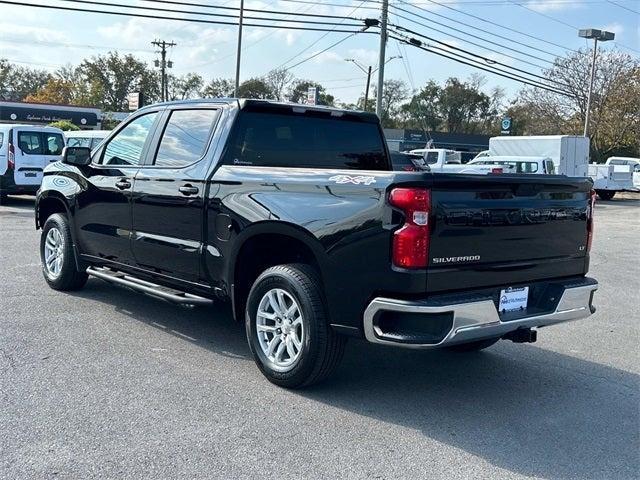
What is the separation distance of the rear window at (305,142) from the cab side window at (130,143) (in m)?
1.19

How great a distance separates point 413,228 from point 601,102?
49020 mm

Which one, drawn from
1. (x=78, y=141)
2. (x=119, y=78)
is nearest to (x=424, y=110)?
(x=119, y=78)

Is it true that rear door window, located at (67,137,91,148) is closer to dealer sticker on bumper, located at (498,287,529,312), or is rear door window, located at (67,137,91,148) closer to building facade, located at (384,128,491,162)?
dealer sticker on bumper, located at (498,287,529,312)

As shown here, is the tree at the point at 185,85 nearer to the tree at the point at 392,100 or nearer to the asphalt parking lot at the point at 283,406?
the tree at the point at 392,100

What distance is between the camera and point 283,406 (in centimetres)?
441

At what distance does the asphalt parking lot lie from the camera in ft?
11.9

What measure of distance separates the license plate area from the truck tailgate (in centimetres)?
6

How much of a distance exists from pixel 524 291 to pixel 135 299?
4218 millimetres

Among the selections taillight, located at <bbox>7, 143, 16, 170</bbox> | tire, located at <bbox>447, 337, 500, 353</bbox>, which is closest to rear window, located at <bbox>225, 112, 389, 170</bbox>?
tire, located at <bbox>447, 337, 500, 353</bbox>

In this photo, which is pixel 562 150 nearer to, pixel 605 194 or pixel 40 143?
pixel 605 194

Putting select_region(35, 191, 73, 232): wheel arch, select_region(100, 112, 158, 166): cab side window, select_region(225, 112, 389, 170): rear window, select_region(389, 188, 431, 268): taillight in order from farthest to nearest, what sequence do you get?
1. select_region(35, 191, 73, 232): wheel arch
2. select_region(100, 112, 158, 166): cab side window
3. select_region(225, 112, 389, 170): rear window
4. select_region(389, 188, 431, 268): taillight

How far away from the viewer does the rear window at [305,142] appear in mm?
5414

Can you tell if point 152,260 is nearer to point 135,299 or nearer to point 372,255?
point 135,299

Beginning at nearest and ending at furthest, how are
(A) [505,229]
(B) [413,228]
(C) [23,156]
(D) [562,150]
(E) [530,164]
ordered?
(B) [413,228]
(A) [505,229]
(C) [23,156]
(E) [530,164]
(D) [562,150]
